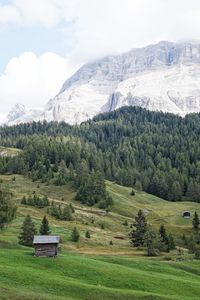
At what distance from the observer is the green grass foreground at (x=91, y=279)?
2115 inches

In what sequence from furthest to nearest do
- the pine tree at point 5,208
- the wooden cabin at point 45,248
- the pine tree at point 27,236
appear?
the pine tree at point 5,208 → the pine tree at point 27,236 → the wooden cabin at point 45,248

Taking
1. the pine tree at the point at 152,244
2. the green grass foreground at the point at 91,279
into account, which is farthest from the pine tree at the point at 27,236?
the pine tree at the point at 152,244

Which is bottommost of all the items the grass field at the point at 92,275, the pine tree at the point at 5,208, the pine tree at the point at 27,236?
the grass field at the point at 92,275

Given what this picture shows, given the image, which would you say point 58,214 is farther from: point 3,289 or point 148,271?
point 3,289

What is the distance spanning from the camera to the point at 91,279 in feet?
208

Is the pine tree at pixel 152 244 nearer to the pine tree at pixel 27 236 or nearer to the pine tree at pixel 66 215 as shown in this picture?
the pine tree at pixel 27 236

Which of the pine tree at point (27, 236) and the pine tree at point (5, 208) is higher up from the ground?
the pine tree at point (5, 208)

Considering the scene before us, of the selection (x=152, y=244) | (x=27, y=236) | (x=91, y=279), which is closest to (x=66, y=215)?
(x=152, y=244)

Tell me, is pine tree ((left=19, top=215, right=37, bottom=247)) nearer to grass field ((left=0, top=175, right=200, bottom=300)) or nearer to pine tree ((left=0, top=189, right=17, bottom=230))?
grass field ((left=0, top=175, right=200, bottom=300))

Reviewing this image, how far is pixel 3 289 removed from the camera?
50062mm

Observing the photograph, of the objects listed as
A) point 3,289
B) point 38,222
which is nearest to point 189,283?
point 3,289

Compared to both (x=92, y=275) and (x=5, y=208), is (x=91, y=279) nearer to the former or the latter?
(x=92, y=275)

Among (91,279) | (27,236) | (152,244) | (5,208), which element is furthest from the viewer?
(152,244)

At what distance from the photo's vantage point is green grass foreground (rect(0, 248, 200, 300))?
53.7 m
